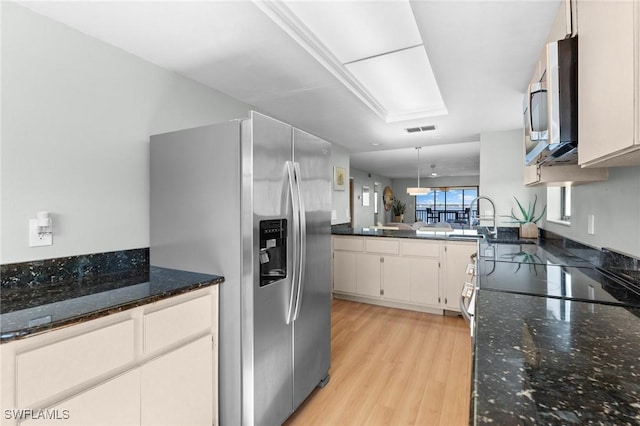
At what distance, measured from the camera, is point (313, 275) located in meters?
2.01

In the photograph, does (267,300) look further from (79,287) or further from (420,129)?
(420,129)

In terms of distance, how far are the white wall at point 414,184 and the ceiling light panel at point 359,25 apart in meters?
10.1

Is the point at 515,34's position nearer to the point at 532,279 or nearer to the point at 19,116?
the point at 532,279

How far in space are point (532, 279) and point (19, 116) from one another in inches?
102

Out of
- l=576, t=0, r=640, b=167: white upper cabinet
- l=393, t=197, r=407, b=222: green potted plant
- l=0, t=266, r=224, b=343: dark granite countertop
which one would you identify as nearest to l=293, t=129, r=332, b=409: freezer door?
l=0, t=266, r=224, b=343: dark granite countertop

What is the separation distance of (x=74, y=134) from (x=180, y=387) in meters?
1.45

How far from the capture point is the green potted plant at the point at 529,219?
3.34 meters

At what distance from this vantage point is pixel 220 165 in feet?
5.14

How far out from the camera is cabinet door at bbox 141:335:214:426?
1296 millimetres

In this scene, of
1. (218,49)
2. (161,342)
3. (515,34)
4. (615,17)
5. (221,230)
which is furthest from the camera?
(218,49)

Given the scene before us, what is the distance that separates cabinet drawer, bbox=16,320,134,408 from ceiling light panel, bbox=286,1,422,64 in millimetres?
1734

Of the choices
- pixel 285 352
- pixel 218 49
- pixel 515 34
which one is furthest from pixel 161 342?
pixel 515 34

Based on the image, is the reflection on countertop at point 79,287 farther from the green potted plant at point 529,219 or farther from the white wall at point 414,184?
the white wall at point 414,184

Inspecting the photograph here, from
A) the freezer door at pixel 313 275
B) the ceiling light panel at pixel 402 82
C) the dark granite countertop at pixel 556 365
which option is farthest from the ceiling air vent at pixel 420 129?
the dark granite countertop at pixel 556 365
